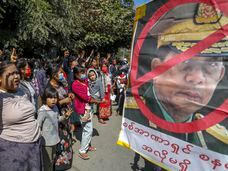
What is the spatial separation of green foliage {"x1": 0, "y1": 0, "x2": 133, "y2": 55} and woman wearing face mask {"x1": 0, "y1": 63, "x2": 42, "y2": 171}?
7115 millimetres

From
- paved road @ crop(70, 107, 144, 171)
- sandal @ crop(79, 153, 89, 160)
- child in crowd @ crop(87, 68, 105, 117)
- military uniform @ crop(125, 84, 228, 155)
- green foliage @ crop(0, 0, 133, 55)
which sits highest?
green foliage @ crop(0, 0, 133, 55)

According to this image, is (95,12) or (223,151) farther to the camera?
(95,12)

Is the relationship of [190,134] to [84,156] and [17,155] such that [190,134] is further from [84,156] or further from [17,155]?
[84,156]

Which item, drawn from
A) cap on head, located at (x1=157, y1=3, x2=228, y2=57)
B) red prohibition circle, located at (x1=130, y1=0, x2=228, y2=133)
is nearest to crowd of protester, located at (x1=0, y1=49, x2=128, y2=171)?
red prohibition circle, located at (x1=130, y1=0, x2=228, y2=133)

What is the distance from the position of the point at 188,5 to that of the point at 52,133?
7.40 feet

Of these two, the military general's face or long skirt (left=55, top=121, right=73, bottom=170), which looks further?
long skirt (left=55, top=121, right=73, bottom=170)

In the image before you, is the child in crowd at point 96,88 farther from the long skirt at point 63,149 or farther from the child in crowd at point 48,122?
the child in crowd at point 48,122

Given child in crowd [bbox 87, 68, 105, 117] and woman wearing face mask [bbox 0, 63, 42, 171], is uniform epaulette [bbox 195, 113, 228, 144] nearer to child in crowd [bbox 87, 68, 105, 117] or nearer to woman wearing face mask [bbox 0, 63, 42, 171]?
woman wearing face mask [bbox 0, 63, 42, 171]

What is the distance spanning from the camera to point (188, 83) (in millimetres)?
2307

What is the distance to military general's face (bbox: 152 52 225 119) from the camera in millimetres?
2156

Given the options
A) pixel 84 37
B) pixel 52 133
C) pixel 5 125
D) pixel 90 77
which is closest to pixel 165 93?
pixel 5 125

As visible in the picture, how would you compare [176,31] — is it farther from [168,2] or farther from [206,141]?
[206,141]

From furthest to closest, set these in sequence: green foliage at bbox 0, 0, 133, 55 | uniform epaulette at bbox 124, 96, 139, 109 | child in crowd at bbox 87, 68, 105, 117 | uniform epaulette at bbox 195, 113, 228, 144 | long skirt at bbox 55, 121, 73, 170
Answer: green foliage at bbox 0, 0, 133, 55, child in crowd at bbox 87, 68, 105, 117, long skirt at bbox 55, 121, 73, 170, uniform epaulette at bbox 124, 96, 139, 109, uniform epaulette at bbox 195, 113, 228, 144

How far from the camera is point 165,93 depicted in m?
2.49
